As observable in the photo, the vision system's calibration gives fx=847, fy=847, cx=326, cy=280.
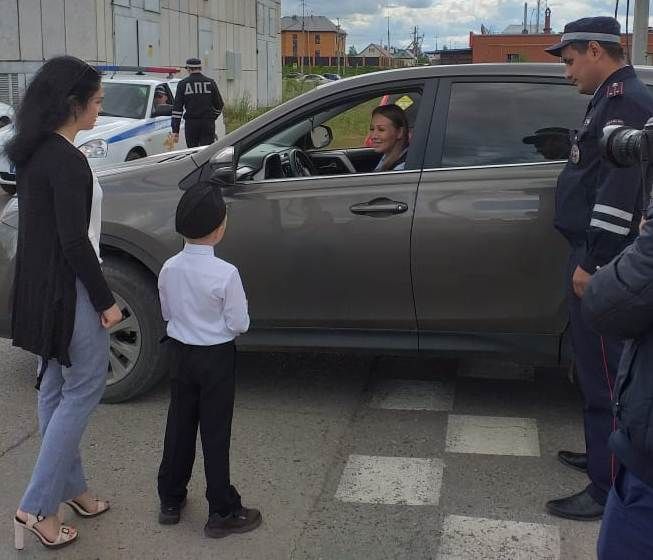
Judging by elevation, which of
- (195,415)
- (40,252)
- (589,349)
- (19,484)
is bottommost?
(19,484)

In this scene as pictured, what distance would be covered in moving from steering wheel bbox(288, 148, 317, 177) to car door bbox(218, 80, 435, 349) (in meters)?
0.45

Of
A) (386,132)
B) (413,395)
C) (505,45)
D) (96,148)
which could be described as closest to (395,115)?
(386,132)

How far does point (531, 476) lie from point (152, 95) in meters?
9.83

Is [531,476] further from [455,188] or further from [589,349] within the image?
[455,188]

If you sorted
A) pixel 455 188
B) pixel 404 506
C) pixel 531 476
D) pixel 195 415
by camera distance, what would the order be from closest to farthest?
pixel 195 415 < pixel 404 506 < pixel 531 476 < pixel 455 188

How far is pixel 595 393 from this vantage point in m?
3.27

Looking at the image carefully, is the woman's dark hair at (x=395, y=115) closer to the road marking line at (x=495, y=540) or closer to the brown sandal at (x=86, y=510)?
the road marking line at (x=495, y=540)

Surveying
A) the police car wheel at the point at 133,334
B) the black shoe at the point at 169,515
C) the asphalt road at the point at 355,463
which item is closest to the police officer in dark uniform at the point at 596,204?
the asphalt road at the point at 355,463

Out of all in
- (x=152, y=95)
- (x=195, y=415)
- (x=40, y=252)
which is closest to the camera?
(x=40, y=252)

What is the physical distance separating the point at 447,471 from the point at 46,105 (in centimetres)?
226

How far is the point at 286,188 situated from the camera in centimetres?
423

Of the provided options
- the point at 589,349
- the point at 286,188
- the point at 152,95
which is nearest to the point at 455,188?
the point at 286,188

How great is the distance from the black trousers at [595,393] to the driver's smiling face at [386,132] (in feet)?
5.38

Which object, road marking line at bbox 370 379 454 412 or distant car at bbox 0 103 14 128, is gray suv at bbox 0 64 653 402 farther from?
distant car at bbox 0 103 14 128
